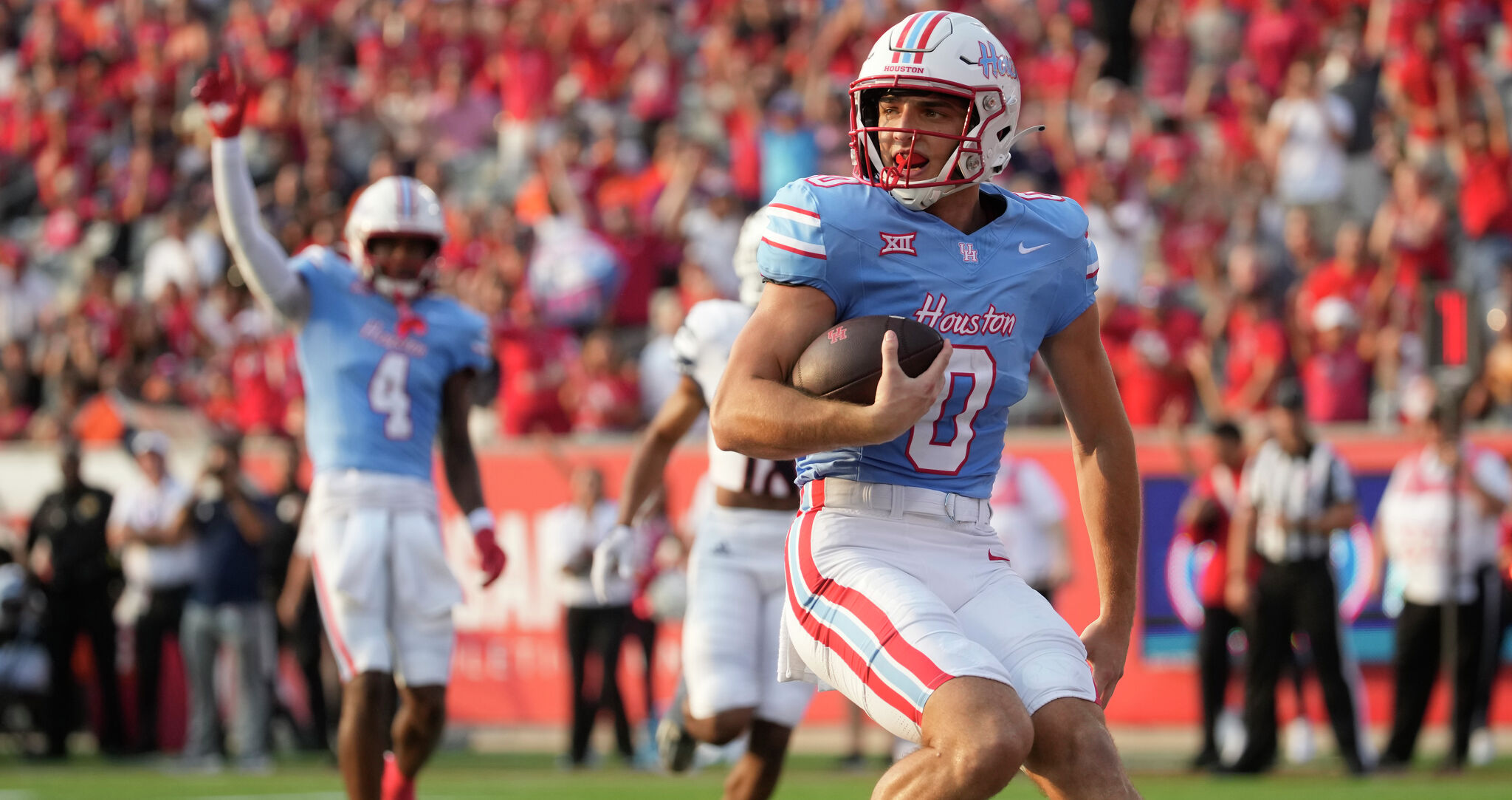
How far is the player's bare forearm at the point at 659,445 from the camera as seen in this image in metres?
6.35

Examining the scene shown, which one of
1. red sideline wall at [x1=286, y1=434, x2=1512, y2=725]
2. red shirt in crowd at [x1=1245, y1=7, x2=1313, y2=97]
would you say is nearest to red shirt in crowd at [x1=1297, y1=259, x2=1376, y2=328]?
red sideline wall at [x1=286, y1=434, x2=1512, y2=725]

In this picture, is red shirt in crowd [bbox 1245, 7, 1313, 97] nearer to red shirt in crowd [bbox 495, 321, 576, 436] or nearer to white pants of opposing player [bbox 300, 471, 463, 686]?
red shirt in crowd [bbox 495, 321, 576, 436]

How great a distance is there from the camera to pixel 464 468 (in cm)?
671

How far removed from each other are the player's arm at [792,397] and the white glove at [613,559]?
2.52 meters

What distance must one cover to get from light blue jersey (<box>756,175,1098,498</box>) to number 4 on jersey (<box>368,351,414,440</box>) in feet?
8.77

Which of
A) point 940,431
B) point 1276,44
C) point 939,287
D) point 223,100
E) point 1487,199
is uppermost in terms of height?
point 1276,44

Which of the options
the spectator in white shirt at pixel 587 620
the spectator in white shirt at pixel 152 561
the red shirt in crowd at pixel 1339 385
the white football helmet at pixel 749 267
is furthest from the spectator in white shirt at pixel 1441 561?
the spectator in white shirt at pixel 152 561

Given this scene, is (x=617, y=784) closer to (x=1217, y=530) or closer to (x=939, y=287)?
(x=1217, y=530)

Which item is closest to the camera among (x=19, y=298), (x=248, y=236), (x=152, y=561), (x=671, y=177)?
(x=248, y=236)

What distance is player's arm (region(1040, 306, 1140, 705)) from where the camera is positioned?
4.14 metres

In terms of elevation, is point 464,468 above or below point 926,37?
below

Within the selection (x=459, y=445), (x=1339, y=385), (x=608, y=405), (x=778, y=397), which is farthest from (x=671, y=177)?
(x=778, y=397)

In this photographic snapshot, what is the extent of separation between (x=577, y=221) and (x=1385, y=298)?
5.97 m

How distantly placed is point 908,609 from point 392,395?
314 cm
